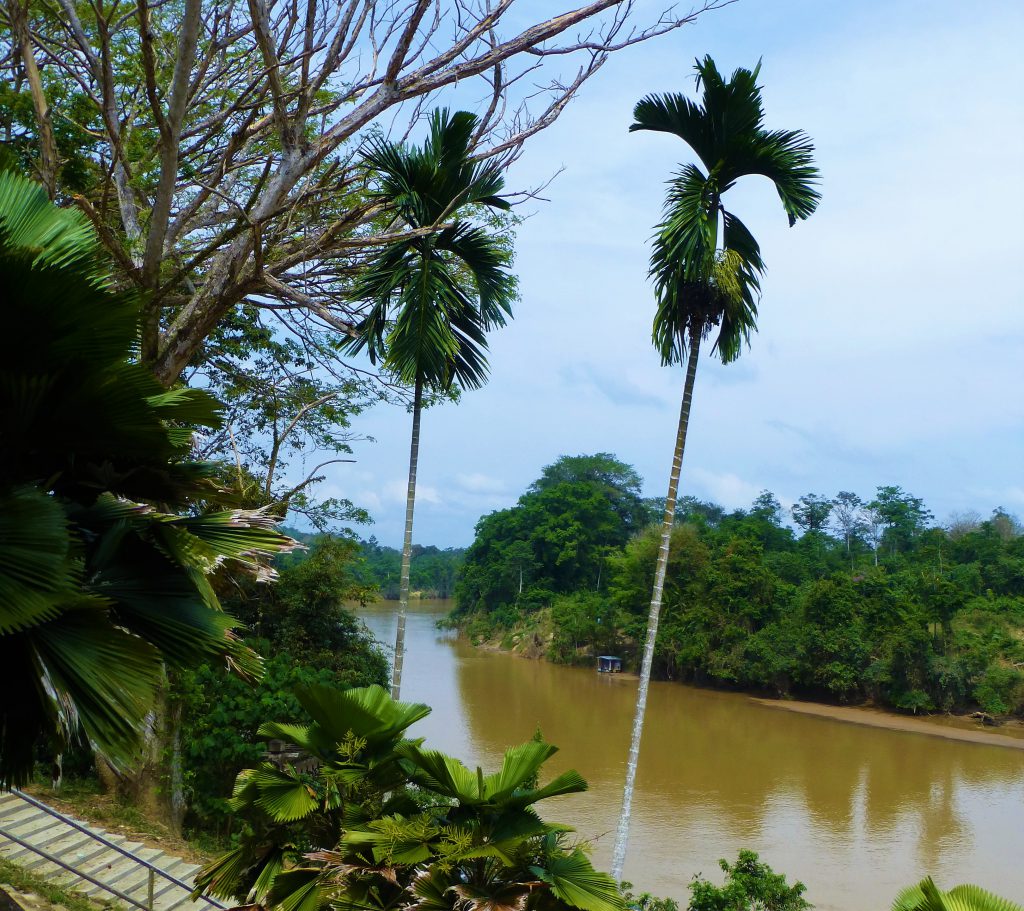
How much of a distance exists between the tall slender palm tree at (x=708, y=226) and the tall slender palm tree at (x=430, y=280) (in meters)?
2.02

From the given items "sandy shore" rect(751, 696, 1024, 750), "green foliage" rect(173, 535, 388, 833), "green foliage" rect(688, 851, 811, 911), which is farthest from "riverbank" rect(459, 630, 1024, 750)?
"green foliage" rect(173, 535, 388, 833)

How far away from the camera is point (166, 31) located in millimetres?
10719

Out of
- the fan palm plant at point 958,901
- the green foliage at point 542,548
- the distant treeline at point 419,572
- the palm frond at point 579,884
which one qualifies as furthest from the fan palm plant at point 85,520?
the distant treeline at point 419,572

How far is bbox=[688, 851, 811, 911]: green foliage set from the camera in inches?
373

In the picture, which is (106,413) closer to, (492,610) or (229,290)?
(229,290)

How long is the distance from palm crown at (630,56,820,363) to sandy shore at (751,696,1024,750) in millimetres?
20470

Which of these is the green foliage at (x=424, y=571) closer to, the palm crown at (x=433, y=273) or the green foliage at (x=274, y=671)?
the green foliage at (x=274, y=671)

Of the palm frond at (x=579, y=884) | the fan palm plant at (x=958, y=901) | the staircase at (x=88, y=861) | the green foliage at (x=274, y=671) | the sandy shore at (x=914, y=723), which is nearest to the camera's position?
the fan palm plant at (x=958, y=901)

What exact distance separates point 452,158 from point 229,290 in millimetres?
3616

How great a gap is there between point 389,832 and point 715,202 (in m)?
8.12

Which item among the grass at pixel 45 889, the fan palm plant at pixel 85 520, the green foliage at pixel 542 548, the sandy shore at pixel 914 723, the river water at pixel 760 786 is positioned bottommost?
the river water at pixel 760 786

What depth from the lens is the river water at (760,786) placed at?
15.4 metres

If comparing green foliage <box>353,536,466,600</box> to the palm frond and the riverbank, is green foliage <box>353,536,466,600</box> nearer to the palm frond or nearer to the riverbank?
the riverbank

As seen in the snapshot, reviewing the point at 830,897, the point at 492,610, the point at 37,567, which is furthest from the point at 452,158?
the point at 492,610
